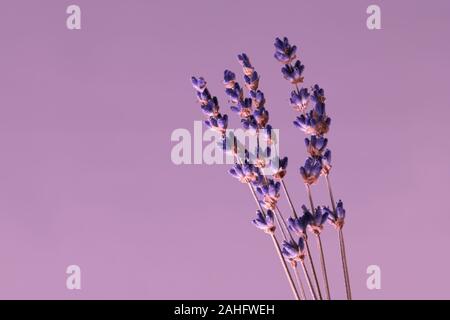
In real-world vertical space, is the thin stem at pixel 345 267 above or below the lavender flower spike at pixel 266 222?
below

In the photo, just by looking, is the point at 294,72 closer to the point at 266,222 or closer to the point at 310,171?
the point at 310,171

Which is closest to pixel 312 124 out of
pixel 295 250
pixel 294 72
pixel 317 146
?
pixel 317 146

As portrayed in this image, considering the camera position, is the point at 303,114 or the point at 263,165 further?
the point at 303,114

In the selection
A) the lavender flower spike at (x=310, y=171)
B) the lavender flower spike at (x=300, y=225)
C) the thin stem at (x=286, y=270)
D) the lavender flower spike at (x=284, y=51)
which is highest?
the lavender flower spike at (x=284, y=51)

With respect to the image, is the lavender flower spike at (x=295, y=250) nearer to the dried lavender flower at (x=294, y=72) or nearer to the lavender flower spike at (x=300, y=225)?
the lavender flower spike at (x=300, y=225)

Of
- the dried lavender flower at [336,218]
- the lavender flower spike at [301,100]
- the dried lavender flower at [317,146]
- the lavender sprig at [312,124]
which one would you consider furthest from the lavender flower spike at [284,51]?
the dried lavender flower at [336,218]
